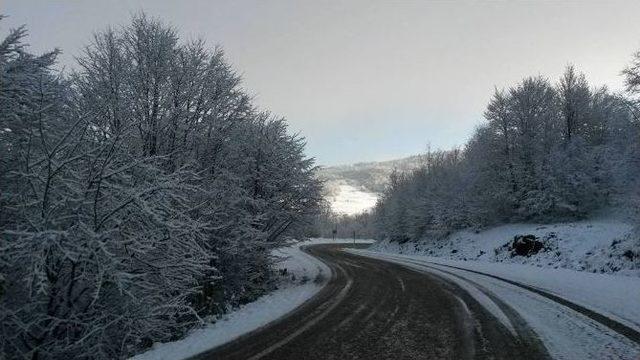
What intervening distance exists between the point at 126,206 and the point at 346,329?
467 centimetres

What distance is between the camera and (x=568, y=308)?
10133 millimetres

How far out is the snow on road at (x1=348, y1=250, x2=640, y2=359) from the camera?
6.80 m

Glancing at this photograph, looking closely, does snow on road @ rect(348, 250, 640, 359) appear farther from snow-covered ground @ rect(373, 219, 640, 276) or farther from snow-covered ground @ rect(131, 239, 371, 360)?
snow-covered ground @ rect(131, 239, 371, 360)

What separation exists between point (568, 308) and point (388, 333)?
4.68m

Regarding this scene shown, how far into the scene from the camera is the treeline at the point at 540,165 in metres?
33.2

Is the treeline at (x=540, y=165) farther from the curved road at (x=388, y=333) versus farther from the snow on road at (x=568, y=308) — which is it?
the curved road at (x=388, y=333)

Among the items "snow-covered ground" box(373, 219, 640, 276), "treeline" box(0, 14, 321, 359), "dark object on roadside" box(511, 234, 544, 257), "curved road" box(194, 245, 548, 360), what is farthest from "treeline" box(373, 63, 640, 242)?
"treeline" box(0, 14, 321, 359)

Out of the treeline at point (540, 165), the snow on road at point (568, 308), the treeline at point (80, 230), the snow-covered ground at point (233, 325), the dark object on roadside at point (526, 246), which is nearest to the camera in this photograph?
the treeline at point (80, 230)

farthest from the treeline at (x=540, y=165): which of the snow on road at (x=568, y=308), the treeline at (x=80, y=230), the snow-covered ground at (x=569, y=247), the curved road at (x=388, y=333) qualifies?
the treeline at (x=80, y=230)

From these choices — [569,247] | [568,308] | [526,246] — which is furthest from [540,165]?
[568,308]

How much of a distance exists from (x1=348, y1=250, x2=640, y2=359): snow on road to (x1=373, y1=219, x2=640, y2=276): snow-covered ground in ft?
5.04

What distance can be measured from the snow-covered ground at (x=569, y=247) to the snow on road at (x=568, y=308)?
60.5 inches

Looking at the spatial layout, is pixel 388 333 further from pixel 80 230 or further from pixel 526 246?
pixel 526 246

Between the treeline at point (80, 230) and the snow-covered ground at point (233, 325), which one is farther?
the snow-covered ground at point (233, 325)
